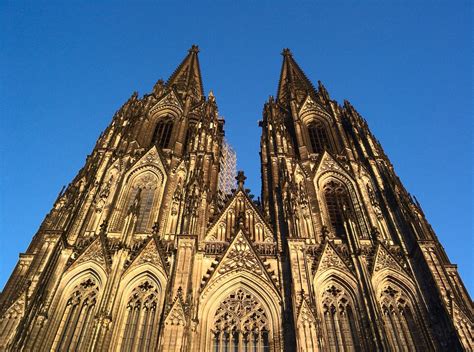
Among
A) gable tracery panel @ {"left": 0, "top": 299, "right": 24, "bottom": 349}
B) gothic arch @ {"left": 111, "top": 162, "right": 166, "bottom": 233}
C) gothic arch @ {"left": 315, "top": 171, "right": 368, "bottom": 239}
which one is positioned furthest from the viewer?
gothic arch @ {"left": 111, "top": 162, "right": 166, "bottom": 233}

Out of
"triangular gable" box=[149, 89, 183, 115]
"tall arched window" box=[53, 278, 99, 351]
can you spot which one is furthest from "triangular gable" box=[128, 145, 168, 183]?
"tall arched window" box=[53, 278, 99, 351]

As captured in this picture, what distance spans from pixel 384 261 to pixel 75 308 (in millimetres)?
13097

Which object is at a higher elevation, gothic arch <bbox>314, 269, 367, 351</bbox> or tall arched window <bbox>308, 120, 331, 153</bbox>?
tall arched window <bbox>308, 120, 331, 153</bbox>

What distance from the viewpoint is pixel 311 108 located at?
33438 mm

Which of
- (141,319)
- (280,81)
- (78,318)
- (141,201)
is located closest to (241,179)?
(141,201)

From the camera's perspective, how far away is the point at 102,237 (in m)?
21.3

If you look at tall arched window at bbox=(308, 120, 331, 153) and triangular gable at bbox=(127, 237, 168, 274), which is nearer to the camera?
triangular gable at bbox=(127, 237, 168, 274)

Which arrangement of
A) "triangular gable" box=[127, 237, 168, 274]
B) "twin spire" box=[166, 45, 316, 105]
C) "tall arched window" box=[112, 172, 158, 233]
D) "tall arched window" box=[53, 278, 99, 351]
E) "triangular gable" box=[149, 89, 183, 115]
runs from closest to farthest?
1. "tall arched window" box=[53, 278, 99, 351]
2. "triangular gable" box=[127, 237, 168, 274]
3. "tall arched window" box=[112, 172, 158, 233]
4. "triangular gable" box=[149, 89, 183, 115]
5. "twin spire" box=[166, 45, 316, 105]

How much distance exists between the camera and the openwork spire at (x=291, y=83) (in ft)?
117

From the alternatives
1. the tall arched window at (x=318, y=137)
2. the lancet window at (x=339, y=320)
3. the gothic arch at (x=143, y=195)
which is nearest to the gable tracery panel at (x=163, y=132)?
the gothic arch at (x=143, y=195)

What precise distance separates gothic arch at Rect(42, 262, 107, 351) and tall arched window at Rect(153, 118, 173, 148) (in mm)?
10737

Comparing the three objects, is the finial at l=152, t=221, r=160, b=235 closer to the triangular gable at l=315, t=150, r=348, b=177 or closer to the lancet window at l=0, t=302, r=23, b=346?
the lancet window at l=0, t=302, r=23, b=346

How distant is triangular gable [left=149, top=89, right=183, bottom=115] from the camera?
33159 mm

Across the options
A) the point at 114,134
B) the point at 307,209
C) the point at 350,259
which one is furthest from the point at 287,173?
the point at 114,134
